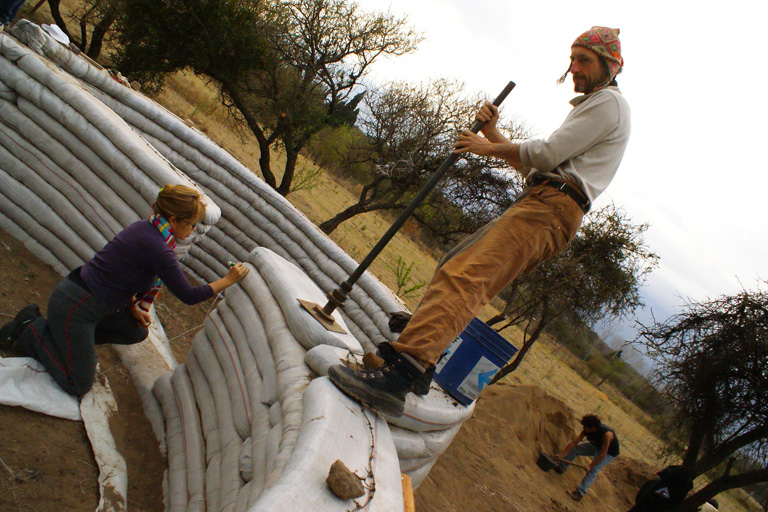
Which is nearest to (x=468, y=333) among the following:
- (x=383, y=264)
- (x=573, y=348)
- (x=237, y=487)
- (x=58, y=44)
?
(x=237, y=487)

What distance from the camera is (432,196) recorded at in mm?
8680

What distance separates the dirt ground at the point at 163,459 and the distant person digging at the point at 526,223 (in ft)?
4.06

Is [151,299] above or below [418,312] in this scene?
below

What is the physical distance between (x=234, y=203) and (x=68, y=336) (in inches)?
93.9

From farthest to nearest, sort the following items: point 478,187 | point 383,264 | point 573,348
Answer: point 573,348
point 383,264
point 478,187

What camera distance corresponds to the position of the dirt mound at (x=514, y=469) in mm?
4969

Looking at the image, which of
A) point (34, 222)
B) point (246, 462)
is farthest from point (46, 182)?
point (246, 462)

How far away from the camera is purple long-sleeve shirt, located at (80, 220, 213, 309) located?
2348 mm

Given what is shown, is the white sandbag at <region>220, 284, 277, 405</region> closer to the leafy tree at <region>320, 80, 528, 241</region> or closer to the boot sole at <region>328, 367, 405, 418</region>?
the boot sole at <region>328, 367, 405, 418</region>

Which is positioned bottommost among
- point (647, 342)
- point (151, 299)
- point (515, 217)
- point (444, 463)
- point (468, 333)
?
point (444, 463)

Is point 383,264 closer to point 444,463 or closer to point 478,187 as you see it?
point 478,187

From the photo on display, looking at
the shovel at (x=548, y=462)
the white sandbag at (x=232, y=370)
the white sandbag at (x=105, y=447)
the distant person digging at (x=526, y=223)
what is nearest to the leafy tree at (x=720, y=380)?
the shovel at (x=548, y=462)

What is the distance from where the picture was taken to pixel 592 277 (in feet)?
22.2

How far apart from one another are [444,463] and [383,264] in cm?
786
